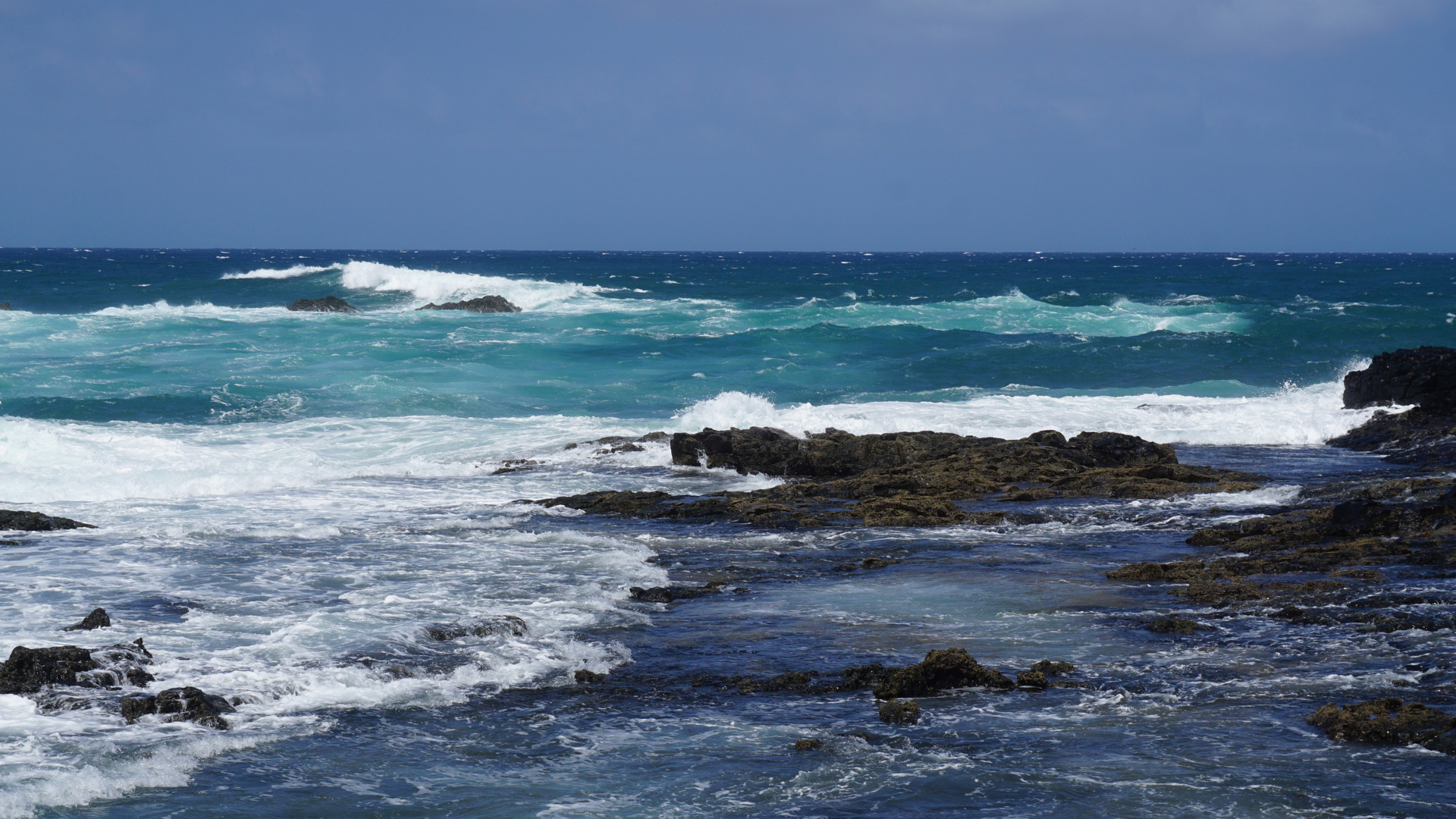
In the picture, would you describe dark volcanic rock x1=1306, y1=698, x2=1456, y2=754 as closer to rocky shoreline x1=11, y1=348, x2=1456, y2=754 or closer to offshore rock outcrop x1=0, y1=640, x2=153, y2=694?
rocky shoreline x1=11, y1=348, x2=1456, y2=754

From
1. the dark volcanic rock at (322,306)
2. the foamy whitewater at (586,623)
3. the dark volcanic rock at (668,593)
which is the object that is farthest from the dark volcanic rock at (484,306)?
the dark volcanic rock at (668,593)

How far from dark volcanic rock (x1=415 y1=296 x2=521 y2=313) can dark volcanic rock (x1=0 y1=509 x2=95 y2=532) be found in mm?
37623

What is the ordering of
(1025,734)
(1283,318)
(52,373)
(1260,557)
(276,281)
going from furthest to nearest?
(276,281)
(1283,318)
(52,373)
(1260,557)
(1025,734)

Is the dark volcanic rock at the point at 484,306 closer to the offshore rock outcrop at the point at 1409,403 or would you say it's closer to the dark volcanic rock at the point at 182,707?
the offshore rock outcrop at the point at 1409,403

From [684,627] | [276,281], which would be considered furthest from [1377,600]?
[276,281]

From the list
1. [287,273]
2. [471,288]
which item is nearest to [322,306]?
[471,288]

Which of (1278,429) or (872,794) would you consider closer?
(872,794)

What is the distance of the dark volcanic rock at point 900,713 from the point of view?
6633 mm

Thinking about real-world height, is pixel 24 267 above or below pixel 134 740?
above

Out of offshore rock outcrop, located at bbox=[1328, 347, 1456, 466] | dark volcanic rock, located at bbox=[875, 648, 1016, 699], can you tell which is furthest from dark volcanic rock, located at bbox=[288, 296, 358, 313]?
dark volcanic rock, located at bbox=[875, 648, 1016, 699]

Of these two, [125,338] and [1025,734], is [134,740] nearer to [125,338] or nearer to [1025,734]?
[1025,734]

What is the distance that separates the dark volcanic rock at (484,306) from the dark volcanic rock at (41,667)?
141 ft

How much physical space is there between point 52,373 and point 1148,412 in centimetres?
2390

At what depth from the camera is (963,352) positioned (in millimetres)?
35344
